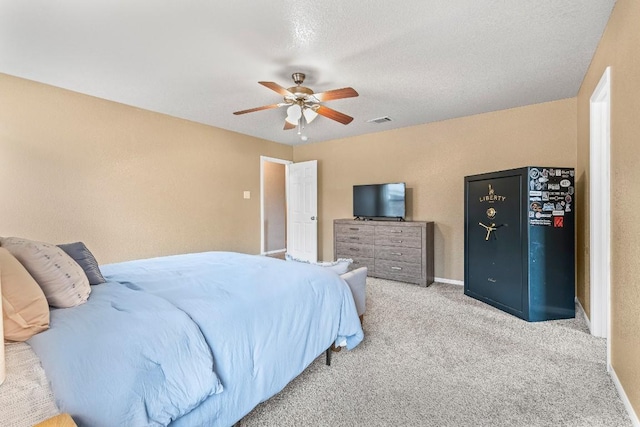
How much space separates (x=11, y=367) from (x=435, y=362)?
7.79ft

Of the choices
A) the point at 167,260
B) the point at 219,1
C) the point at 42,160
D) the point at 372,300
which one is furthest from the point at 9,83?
the point at 372,300

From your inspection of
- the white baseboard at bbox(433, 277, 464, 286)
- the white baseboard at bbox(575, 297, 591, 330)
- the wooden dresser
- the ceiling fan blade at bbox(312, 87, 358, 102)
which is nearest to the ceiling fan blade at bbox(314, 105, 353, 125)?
the ceiling fan blade at bbox(312, 87, 358, 102)

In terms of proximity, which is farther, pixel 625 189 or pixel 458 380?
pixel 458 380

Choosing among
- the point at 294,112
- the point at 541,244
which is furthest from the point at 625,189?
the point at 294,112

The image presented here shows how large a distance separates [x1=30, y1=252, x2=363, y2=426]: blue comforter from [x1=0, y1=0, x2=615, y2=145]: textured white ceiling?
1.83 metres

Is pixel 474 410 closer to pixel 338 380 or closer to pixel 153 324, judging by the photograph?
pixel 338 380

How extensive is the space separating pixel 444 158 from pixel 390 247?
162 centimetres

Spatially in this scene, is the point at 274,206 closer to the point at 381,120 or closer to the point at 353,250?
the point at 353,250

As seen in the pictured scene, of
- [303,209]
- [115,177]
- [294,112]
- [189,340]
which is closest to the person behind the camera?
[189,340]

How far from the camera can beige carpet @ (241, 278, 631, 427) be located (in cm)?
166

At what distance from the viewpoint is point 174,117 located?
13.9 feet

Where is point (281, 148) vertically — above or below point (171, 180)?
above

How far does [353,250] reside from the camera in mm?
5023

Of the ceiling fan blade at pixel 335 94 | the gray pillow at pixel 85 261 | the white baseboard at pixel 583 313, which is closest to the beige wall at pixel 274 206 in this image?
the ceiling fan blade at pixel 335 94
